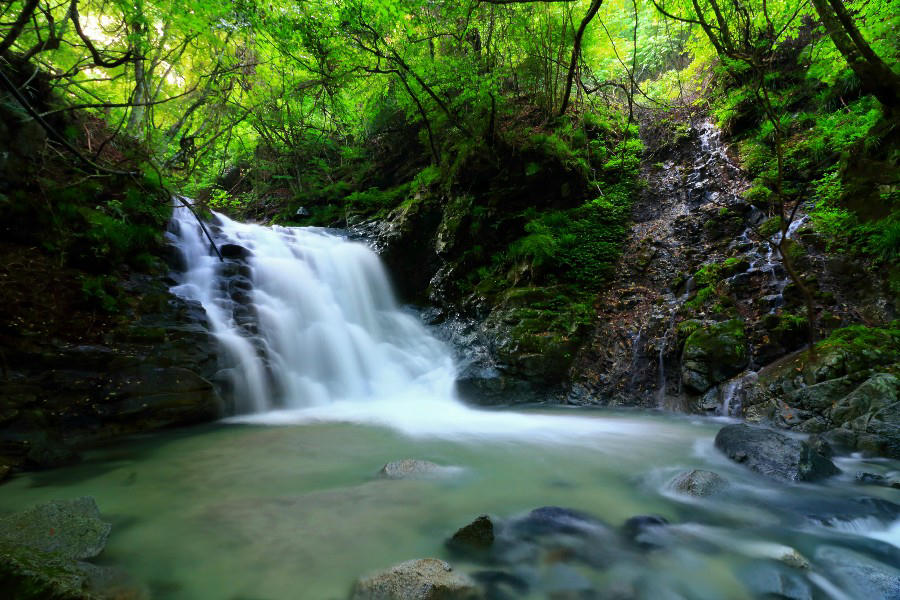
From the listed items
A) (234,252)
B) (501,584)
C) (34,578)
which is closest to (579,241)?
(234,252)

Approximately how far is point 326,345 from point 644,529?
6.45 m

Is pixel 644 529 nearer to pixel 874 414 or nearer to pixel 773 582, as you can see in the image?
pixel 773 582

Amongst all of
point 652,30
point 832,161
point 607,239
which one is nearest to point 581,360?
point 607,239

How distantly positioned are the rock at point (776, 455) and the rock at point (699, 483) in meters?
0.45

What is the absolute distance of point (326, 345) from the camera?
789 centimetres

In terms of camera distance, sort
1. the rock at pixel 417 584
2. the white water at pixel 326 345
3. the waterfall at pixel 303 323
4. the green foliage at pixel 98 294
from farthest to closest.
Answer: the waterfall at pixel 303 323 < the white water at pixel 326 345 < the green foliage at pixel 98 294 < the rock at pixel 417 584

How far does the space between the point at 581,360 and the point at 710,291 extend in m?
2.23

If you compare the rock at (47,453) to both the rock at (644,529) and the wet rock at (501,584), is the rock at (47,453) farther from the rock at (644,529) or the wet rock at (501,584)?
the rock at (644,529)

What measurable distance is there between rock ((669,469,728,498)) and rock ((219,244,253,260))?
8881mm

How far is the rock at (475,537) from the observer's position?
91.9 inches

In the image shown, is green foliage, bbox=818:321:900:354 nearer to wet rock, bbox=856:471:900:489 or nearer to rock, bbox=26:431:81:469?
wet rock, bbox=856:471:900:489

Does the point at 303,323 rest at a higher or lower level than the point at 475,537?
higher

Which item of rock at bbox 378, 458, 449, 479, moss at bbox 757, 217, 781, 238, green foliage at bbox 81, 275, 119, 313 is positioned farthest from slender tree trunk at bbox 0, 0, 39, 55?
moss at bbox 757, 217, 781, 238

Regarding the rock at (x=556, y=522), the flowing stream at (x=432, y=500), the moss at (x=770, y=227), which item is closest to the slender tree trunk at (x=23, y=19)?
the flowing stream at (x=432, y=500)
